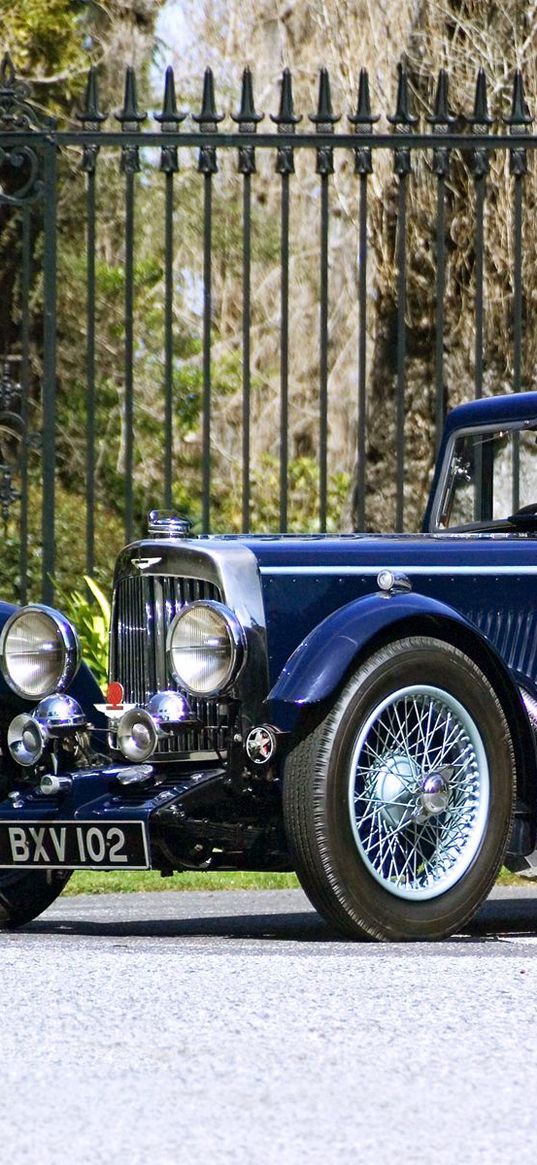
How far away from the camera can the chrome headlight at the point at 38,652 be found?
6199 mm

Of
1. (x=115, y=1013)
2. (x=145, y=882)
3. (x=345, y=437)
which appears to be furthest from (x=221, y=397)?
(x=115, y=1013)

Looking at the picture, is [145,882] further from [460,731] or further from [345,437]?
[345,437]

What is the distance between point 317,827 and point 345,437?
16.1 metres

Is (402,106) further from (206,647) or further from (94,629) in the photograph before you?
(206,647)

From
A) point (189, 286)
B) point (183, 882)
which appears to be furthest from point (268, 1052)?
point (189, 286)

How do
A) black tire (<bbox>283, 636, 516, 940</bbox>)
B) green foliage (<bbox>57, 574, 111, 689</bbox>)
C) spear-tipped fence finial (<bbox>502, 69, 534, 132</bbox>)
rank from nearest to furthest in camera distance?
1. black tire (<bbox>283, 636, 516, 940</bbox>)
2. spear-tipped fence finial (<bbox>502, 69, 534, 132</bbox>)
3. green foliage (<bbox>57, 574, 111, 689</bbox>)

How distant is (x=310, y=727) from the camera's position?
5.52m

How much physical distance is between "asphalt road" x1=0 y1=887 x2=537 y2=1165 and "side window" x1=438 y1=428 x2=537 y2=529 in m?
2.01

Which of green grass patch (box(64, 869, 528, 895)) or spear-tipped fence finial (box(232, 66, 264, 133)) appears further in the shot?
spear-tipped fence finial (box(232, 66, 264, 133))

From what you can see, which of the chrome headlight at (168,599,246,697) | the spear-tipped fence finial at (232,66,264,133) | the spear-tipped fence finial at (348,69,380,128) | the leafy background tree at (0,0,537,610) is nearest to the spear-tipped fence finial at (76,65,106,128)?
the spear-tipped fence finial at (232,66,264,133)

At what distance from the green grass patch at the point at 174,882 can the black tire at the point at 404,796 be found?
2800 millimetres

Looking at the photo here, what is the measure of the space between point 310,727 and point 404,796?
0.34 m

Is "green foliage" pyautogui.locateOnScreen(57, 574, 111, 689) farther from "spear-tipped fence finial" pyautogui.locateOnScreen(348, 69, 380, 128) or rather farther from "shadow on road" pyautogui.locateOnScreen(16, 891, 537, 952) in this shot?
"spear-tipped fence finial" pyautogui.locateOnScreen(348, 69, 380, 128)

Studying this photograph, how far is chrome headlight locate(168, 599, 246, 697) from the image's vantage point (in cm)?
566
